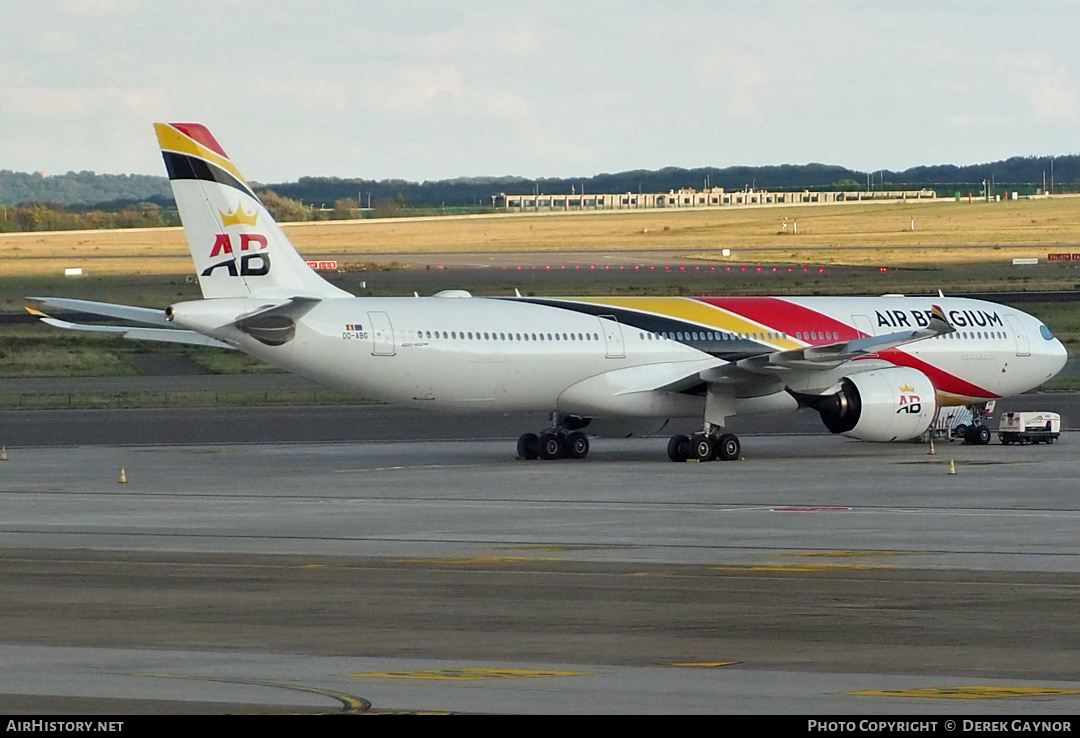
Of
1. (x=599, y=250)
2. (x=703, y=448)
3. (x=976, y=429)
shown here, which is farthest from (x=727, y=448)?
(x=599, y=250)

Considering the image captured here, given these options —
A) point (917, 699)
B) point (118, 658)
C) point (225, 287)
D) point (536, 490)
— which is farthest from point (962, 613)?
point (225, 287)

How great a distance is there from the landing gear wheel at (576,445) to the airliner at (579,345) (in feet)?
0.15

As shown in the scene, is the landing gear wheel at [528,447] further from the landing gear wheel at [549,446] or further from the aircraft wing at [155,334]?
the aircraft wing at [155,334]

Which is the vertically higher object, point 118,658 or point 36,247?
point 36,247

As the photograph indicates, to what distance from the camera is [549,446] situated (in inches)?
1561

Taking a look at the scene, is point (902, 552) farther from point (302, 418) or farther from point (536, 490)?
point (302, 418)

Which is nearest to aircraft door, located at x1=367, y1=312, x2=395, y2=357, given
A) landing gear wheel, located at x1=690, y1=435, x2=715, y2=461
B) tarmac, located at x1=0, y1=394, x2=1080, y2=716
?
tarmac, located at x1=0, y1=394, x2=1080, y2=716

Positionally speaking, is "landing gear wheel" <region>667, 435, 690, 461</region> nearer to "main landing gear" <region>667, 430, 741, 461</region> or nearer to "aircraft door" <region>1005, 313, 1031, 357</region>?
"main landing gear" <region>667, 430, 741, 461</region>

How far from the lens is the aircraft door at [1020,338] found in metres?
44.1

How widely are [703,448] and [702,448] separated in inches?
1.6

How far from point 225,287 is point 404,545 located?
13216mm

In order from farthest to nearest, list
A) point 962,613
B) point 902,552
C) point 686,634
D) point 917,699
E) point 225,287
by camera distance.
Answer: point 225,287
point 902,552
point 962,613
point 686,634
point 917,699

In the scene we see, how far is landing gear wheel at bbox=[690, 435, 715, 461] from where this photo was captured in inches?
1508

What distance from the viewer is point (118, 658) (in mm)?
14422
